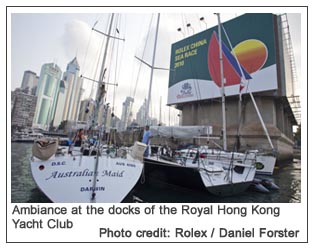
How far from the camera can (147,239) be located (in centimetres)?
268

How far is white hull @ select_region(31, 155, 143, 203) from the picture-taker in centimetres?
361

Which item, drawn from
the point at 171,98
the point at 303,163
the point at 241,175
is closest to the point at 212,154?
the point at 241,175

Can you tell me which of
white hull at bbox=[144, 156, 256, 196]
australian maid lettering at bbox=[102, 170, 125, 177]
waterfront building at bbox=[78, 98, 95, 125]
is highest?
waterfront building at bbox=[78, 98, 95, 125]

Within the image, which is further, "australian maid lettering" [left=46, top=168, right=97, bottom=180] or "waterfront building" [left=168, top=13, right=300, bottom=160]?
"waterfront building" [left=168, top=13, right=300, bottom=160]

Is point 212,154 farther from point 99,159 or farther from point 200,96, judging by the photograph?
point 200,96

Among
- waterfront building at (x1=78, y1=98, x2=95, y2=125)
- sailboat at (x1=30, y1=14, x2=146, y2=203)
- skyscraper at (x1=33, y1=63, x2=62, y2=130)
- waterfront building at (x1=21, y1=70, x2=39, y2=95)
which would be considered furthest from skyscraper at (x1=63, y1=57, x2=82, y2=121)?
sailboat at (x1=30, y1=14, x2=146, y2=203)

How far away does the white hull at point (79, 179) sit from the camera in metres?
3.61

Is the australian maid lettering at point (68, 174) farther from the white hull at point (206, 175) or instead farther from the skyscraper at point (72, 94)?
the skyscraper at point (72, 94)

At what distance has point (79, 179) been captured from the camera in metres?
3.73

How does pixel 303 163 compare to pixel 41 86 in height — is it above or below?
below

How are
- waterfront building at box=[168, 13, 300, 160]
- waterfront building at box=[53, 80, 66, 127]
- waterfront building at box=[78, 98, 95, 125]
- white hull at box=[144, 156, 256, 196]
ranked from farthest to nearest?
waterfront building at box=[168, 13, 300, 160] → waterfront building at box=[53, 80, 66, 127] → waterfront building at box=[78, 98, 95, 125] → white hull at box=[144, 156, 256, 196]

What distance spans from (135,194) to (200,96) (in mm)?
17650

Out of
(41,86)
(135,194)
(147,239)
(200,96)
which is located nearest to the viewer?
(147,239)

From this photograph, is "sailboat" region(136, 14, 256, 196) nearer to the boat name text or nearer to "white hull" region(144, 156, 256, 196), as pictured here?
"white hull" region(144, 156, 256, 196)
